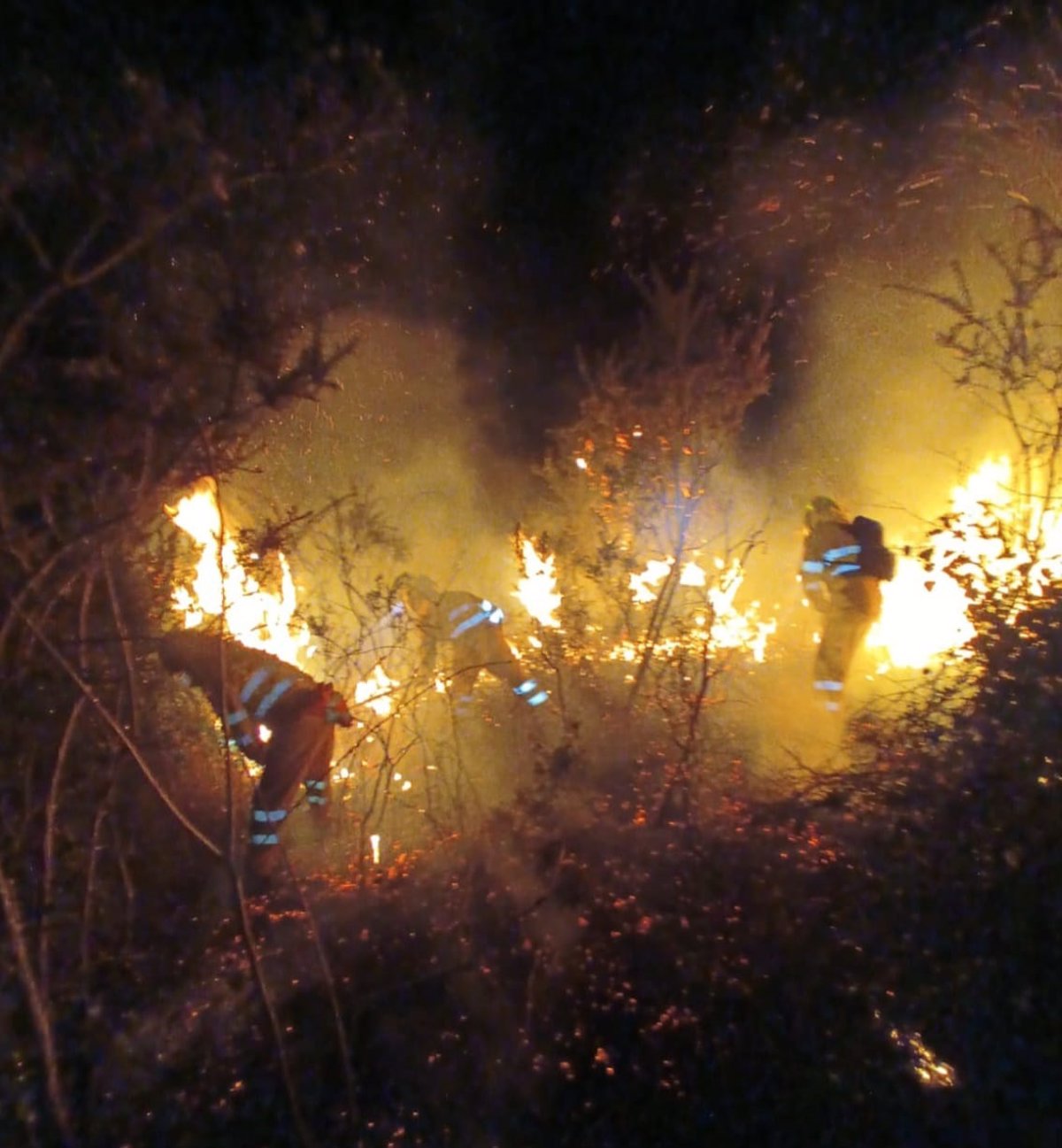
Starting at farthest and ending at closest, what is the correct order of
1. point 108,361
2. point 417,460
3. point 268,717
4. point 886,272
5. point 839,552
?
point 417,460 < point 886,272 < point 839,552 < point 268,717 < point 108,361

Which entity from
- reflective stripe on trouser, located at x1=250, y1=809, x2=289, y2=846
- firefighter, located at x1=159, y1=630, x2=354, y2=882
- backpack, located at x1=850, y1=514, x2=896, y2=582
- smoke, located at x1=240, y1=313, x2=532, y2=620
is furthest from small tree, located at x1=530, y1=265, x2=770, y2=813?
smoke, located at x1=240, y1=313, x2=532, y2=620

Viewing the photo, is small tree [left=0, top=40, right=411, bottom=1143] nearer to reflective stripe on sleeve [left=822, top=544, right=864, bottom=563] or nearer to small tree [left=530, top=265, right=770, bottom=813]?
small tree [left=530, top=265, right=770, bottom=813]

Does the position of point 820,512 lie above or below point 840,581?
above

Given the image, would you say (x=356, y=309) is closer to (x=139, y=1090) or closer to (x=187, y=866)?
(x=187, y=866)

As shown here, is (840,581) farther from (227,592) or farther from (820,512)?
(227,592)

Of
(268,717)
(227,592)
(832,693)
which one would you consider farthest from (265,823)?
(832,693)

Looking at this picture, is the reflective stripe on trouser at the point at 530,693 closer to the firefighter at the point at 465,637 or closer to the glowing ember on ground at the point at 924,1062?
the firefighter at the point at 465,637

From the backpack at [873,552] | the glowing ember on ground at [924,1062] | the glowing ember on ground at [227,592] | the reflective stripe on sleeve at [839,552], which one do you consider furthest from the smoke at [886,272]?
the glowing ember on ground at [227,592]
